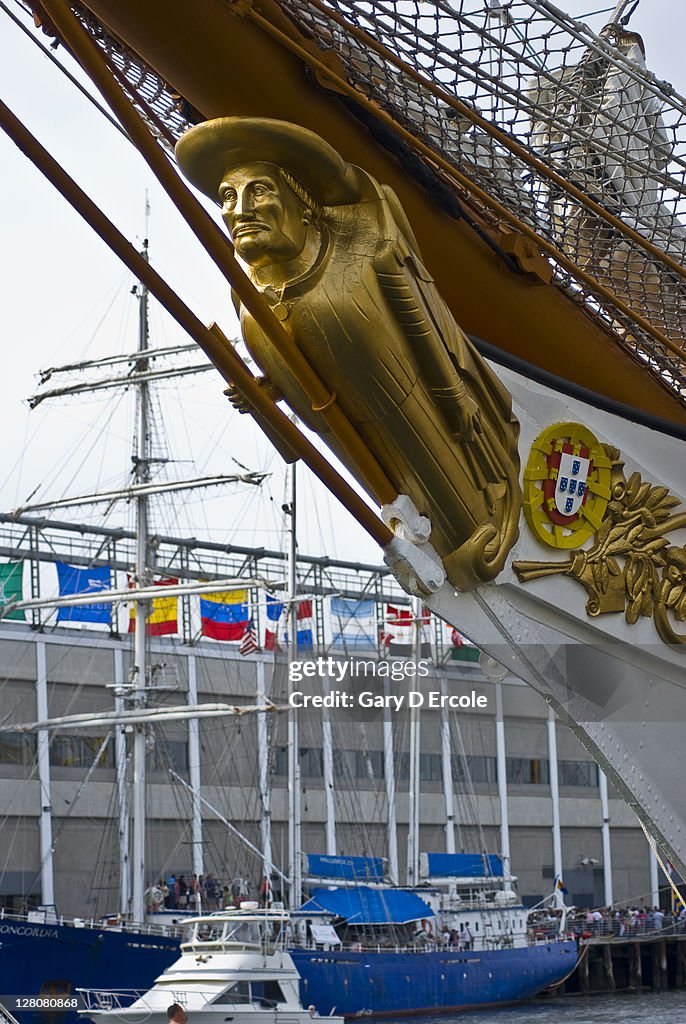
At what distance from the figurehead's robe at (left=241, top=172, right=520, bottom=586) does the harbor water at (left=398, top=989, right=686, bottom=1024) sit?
788 inches

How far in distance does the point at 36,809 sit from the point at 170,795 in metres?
2.75

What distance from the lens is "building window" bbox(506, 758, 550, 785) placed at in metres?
33.7

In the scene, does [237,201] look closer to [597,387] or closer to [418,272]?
[418,272]

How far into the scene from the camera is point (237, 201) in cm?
381

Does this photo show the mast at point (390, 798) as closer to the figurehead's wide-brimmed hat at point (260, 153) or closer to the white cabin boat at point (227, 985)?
the white cabin boat at point (227, 985)

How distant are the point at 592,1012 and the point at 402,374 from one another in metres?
23.7

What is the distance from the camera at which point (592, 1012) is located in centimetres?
2530

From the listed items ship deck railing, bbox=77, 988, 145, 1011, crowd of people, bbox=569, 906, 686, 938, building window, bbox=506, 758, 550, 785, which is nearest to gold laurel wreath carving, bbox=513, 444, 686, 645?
ship deck railing, bbox=77, 988, 145, 1011

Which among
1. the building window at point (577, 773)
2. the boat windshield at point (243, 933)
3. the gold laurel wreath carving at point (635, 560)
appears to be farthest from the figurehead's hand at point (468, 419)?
the building window at point (577, 773)

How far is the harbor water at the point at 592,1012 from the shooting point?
76.6 feet

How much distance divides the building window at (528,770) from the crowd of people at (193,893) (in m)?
7.91

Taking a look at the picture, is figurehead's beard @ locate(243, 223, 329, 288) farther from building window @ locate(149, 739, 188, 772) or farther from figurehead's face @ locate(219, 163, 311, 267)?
building window @ locate(149, 739, 188, 772)

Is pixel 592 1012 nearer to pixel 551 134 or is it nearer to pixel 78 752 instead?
pixel 78 752

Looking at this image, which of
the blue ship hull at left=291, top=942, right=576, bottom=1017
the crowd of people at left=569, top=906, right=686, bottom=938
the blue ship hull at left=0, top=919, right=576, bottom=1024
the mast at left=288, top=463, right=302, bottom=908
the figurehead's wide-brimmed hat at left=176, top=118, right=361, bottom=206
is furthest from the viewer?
the crowd of people at left=569, top=906, right=686, bottom=938
